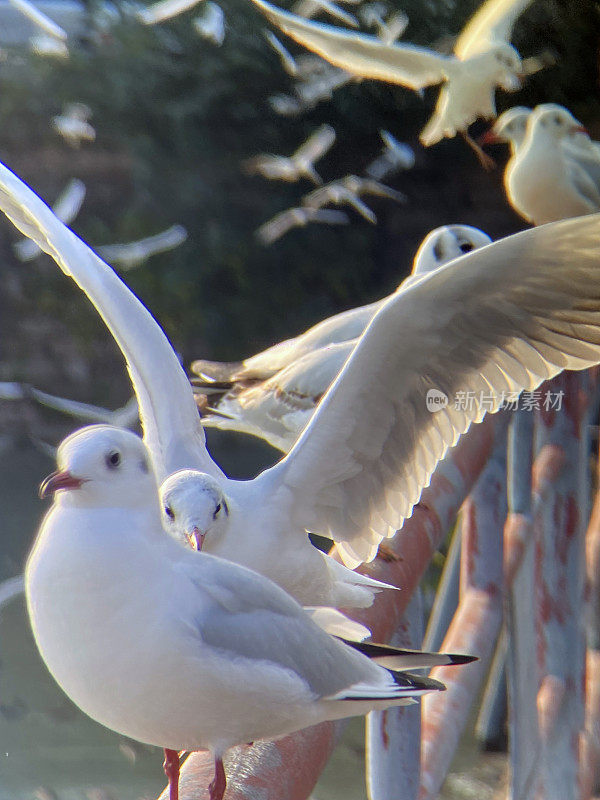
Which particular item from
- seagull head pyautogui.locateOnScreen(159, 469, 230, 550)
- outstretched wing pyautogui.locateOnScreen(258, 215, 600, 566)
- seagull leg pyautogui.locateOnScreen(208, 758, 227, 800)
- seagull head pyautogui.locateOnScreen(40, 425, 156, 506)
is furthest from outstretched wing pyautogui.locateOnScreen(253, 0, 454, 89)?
seagull leg pyautogui.locateOnScreen(208, 758, 227, 800)

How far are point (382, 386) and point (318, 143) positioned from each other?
3753 mm

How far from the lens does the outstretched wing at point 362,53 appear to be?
1.85m

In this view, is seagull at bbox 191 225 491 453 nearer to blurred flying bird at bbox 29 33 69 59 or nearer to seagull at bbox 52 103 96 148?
seagull at bbox 52 103 96 148

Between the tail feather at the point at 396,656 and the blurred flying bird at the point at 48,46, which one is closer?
the tail feather at the point at 396,656

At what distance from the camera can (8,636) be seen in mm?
3246

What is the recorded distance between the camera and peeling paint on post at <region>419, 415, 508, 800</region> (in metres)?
0.87

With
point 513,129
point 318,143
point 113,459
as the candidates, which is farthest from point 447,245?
point 318,143

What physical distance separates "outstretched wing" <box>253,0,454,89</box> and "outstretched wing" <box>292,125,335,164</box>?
7.19 ft

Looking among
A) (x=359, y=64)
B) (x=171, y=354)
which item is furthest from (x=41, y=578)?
(x=359, y=64)

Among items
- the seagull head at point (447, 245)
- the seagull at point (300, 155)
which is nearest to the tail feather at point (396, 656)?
the seagull head at point (447, 245)

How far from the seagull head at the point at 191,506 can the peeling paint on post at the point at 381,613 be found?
0.45ft

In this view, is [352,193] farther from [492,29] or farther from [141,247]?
[492,29]

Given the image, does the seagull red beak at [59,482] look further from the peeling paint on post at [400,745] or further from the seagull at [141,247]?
the seagull at [141,247]

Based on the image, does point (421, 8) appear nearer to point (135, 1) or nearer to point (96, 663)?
point (135, 1)
